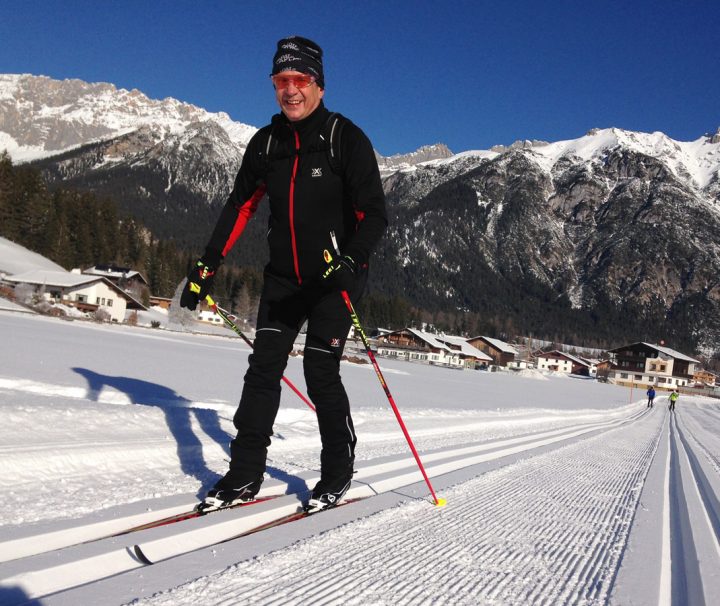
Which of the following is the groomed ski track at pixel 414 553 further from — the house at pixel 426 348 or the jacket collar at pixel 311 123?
the house at pixel 426 348

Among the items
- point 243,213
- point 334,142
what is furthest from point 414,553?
point 243,213

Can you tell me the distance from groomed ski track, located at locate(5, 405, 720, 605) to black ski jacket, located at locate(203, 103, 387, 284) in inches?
50.0

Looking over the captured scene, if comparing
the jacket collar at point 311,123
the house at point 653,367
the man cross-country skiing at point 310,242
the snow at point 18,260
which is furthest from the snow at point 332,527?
the house at point 653,367

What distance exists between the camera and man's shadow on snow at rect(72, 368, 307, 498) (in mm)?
3283

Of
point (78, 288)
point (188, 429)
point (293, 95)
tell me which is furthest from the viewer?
point (78, 288)

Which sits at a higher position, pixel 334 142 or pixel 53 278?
pixel 334 142

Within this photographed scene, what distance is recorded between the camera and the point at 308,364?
3.01 meters

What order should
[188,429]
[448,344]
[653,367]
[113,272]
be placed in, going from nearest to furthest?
[188,429] < [113,272] < [448,344] < [653,367]

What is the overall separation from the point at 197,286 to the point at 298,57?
1310 mm

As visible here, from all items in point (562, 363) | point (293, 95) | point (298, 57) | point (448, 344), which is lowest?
point (562, 363)

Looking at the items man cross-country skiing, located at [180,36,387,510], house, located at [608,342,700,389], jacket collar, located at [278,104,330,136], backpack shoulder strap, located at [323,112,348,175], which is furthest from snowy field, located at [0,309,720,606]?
house, located at [608,342,700,389]

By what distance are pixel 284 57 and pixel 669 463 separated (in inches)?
279

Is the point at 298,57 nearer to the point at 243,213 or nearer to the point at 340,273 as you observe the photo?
the point at 243,213

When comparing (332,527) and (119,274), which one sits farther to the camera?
(119,274)
